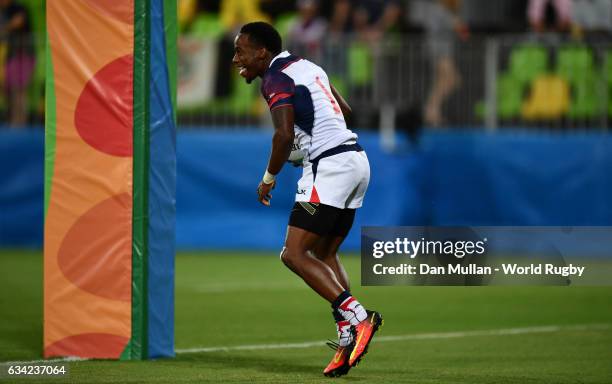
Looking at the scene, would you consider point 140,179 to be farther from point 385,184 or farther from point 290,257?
point 385,184

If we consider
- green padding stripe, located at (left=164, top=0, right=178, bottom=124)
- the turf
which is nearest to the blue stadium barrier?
the turf

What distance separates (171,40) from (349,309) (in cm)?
243

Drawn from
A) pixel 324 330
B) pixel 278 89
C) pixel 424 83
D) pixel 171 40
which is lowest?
pixel 324 330

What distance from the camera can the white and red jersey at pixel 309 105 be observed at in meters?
8.11

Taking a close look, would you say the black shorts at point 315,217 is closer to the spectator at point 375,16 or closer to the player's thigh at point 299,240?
the player's thigh at point 299,240

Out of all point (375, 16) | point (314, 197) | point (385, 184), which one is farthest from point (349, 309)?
point (375, 16)

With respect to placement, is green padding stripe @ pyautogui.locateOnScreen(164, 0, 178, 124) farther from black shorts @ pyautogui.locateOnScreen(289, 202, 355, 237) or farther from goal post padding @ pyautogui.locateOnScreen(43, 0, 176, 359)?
black shorts @ pyautogui.locateOnScreen(289, 202, 355, 237)

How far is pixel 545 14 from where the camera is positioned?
21.2 m

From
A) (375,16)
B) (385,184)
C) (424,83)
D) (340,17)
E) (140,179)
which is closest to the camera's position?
(140,179)

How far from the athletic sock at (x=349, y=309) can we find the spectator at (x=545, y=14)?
12.9m

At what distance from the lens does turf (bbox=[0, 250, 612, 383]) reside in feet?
27.0

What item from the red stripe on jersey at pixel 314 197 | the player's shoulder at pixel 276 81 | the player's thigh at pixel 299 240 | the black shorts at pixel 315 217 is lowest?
the player's thigh at pixel 299 240

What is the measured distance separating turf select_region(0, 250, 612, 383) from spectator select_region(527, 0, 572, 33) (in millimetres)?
6069

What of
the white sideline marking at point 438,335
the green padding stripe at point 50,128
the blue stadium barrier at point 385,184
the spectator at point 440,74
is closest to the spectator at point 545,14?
the spectator at point 440,74
